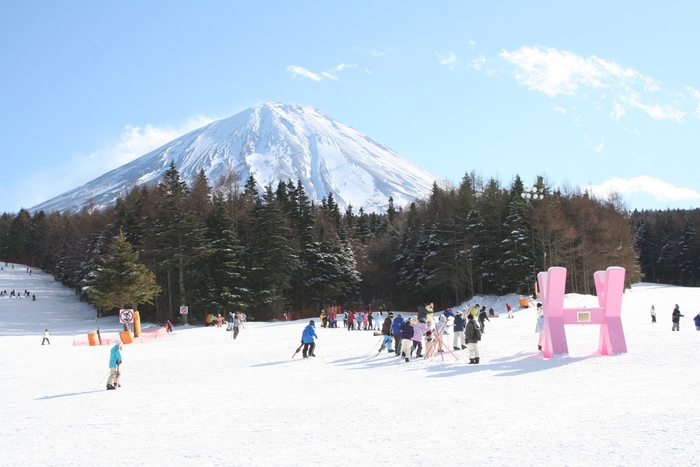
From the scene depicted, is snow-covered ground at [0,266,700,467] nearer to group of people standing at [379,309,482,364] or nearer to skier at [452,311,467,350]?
group of people standing at [379,309,482,364]

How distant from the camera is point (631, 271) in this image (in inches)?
1914

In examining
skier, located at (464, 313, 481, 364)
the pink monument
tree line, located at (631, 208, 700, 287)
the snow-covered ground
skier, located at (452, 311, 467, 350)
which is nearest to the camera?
the snow-covered ground

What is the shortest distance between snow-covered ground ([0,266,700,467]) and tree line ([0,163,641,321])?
88.5 ft

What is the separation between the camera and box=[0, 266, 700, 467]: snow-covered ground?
6965 millimetres

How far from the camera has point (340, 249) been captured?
2306 inches

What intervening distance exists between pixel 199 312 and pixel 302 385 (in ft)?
130

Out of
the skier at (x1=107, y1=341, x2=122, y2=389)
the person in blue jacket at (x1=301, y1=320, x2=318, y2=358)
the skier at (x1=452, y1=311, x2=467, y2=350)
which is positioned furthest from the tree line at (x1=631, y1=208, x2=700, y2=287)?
the skier at (x1=107, y1=341, x2=122, y2=389)

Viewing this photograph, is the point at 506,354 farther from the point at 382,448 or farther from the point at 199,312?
the point at 199,312

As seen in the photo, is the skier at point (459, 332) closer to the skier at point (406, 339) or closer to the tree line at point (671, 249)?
the skier at point (406, 339)

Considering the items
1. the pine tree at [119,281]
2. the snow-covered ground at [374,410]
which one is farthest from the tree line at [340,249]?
the snow-covered ground at [374,410]

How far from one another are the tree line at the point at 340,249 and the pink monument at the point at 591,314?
81.6 feet

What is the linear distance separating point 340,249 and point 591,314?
44.2 m

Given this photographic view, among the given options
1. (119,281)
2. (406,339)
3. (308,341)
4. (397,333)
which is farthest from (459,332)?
(119,281)

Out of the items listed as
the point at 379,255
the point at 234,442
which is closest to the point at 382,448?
the point at 234,442
